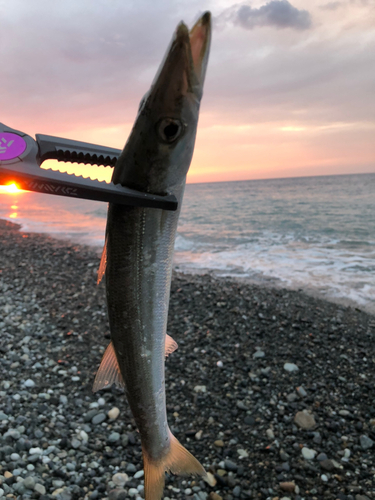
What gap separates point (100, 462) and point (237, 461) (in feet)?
5.31

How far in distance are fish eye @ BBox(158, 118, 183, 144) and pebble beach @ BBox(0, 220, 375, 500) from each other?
3.82m

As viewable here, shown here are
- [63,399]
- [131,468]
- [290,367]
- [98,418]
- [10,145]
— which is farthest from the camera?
[290,367]

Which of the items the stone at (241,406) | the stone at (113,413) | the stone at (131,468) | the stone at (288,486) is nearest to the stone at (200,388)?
the stone at (241,406)

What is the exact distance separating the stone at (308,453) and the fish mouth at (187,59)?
457cm

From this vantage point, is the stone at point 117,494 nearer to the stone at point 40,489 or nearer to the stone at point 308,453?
the stone at point 40,489

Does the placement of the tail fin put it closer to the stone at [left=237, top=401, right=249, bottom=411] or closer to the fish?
the fish

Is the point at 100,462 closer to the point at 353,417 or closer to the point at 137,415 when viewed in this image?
the point at 137,415

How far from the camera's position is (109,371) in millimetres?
2205

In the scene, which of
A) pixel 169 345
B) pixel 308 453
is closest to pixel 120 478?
pixel 308 453

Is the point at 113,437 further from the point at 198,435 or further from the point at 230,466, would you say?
Answer: the point at 230,466

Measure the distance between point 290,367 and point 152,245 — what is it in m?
5.10

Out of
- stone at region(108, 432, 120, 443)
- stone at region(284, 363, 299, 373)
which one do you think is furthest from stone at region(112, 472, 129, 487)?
stone at region(284, 363, 299, 373)

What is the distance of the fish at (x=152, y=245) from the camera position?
4.72 ft

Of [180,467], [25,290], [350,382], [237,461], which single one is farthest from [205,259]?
[180,467]
